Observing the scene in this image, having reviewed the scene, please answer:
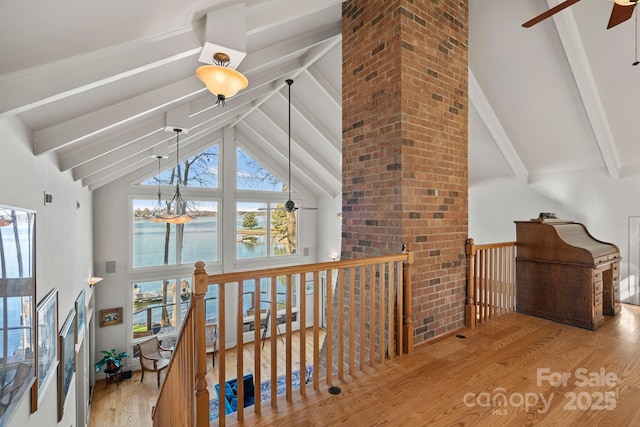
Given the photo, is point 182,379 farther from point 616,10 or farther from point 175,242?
point 175,242

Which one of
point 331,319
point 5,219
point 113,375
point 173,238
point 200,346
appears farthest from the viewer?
point 173,238

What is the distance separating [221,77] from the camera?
1867mm

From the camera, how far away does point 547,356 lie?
2.61 metres

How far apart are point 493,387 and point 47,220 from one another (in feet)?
13.5

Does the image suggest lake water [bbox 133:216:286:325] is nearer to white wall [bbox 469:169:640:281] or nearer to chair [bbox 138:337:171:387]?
chair [bbox 138:337:171:387]

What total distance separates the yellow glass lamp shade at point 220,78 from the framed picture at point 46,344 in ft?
7.38

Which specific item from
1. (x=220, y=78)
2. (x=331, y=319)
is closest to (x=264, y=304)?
(x=331, y=319)

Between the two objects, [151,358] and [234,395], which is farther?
[151,358]

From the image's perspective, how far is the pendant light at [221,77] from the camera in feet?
6.00

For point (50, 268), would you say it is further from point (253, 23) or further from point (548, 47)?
point (548, 47)

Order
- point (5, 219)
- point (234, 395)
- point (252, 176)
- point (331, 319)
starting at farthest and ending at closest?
point (252, 176), point (234, 395), point (331, 319), point (5, 219)

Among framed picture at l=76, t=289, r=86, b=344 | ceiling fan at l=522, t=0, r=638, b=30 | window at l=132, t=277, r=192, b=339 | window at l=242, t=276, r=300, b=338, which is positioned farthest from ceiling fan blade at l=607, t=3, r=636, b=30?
window at l=132, t=277, r=192, b=339

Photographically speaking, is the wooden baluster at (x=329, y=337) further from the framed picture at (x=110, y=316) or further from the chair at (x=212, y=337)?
the framed picture at (x=110, y=316)

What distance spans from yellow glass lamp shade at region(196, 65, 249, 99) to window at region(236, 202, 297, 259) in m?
7.32
